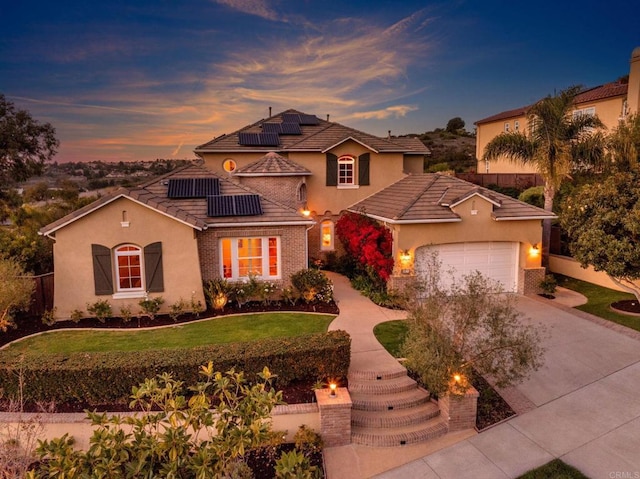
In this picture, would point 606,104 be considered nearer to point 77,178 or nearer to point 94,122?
point 94,122

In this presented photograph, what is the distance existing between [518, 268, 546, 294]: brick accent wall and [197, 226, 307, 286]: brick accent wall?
9.63 metres

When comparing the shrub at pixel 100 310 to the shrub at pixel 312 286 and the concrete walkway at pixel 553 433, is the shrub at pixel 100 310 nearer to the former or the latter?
the shrub at pixel 312 286

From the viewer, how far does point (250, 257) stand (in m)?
16.6

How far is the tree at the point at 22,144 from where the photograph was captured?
22.4m

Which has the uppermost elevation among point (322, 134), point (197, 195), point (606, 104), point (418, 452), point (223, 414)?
point (606, 104)

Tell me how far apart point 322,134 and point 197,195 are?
380 inches

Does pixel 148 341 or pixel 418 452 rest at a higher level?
pixel 148 341

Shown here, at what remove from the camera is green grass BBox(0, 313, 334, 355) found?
1223 cm

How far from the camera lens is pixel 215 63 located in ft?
76.8

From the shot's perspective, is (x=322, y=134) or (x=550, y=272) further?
(x=322, y=134)

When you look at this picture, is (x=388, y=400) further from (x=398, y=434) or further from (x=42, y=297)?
(x=42, y=297)

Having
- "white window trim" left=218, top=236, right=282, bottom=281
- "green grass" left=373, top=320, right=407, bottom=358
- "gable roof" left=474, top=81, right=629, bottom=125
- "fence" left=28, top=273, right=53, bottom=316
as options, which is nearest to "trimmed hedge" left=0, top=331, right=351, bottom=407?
"green grass" left=373, top=320, right=407, bottom=358

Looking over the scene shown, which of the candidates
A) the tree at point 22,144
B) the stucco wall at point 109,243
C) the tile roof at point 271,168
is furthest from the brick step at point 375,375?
the tree at point 22,144

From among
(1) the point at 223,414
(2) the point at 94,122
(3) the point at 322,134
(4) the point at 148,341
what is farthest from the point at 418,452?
(2) the point at 94,122
